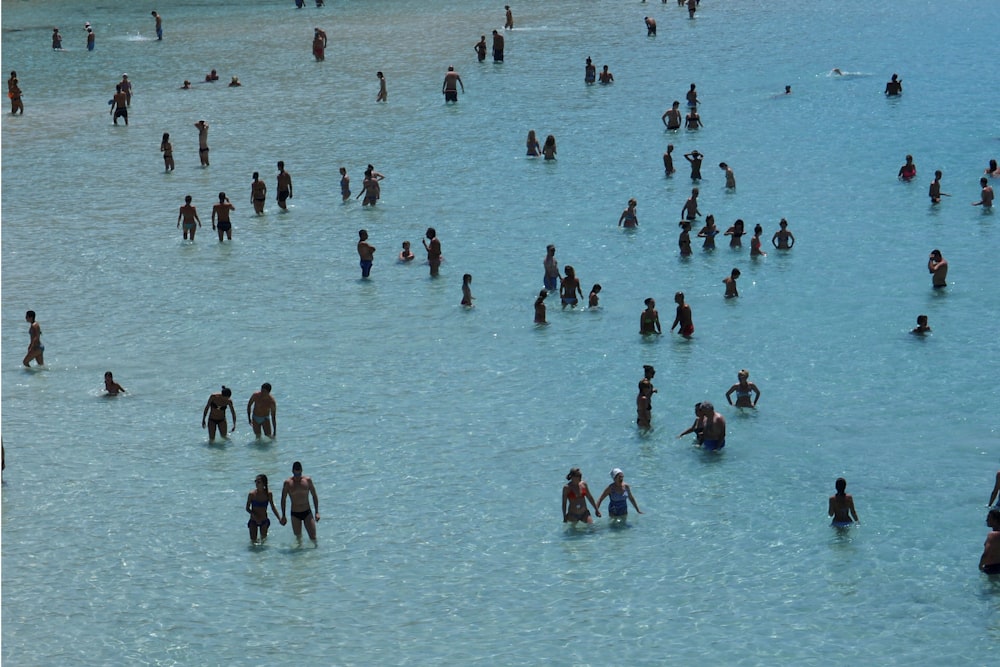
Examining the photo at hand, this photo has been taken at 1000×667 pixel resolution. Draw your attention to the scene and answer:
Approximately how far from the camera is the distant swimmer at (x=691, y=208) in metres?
46.5

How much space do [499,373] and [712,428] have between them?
6.61m

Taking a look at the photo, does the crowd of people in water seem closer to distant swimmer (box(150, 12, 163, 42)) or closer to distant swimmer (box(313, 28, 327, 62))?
distant swimmer (box(313, 28, 327, 62))

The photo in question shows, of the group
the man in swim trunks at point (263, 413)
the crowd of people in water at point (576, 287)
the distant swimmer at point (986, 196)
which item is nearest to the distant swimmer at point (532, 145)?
the crowd of people in water at point (576, 287)

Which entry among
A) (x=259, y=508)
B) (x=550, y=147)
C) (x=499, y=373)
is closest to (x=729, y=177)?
(x=550, y=147)

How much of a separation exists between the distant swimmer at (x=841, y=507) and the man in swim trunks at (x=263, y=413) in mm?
11040

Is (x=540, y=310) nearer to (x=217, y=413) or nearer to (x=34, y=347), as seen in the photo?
(x=217, y=413)

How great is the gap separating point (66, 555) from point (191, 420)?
20.2ft

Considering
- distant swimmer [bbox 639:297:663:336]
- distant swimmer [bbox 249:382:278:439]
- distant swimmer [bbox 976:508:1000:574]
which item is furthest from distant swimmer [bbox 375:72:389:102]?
distant swimmer [bbox 976:508:1000:574]

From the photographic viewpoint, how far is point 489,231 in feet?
154

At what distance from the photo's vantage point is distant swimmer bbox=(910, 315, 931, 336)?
37.9 metres

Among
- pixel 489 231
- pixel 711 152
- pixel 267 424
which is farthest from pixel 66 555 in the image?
pixel 711 152

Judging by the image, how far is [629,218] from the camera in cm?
4650

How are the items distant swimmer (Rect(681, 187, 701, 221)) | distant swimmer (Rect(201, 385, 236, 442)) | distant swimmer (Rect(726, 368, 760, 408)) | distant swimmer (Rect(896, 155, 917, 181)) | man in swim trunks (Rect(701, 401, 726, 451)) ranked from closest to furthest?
man in swim trunks (Rect(701, 401, 726, 451)) → distant swimmer (Rect(201, 385, 236, 442)) → distant swimmer (Rect(726, 368, 760, 408)) → distant swimmer (Rect(681, 187, 701, 221)) → distant swimmer (Rect(896, 155, 917, 181))

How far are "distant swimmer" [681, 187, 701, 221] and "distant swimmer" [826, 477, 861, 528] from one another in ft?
63.2
